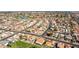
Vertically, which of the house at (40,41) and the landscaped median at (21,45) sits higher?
the house at (40,41)

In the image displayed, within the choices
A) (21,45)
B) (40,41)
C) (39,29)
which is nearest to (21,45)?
(21,45)

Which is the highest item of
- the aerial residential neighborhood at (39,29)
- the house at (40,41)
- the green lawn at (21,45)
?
the aerial residential neighborhood at (39,29)

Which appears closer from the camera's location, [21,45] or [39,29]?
[21,45]

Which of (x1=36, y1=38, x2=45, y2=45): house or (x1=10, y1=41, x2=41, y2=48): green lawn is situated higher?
(x1=36, y1=38, x2=45, y2=45): house

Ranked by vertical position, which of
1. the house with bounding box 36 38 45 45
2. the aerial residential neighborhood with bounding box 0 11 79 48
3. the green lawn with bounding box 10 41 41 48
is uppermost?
the aerial residential neighborhood with bounding box 0 11 79 48

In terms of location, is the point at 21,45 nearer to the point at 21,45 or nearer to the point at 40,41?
the point at 21,45

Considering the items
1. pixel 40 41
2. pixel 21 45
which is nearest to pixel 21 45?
pixel 21 45
